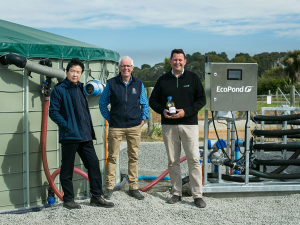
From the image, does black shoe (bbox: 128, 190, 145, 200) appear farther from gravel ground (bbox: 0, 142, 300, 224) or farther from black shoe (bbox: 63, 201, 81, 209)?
black shoe (bbox: 63, 201, 81, 209)

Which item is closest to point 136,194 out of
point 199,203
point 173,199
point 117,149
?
point 173,199

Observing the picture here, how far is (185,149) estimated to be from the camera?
5.00m

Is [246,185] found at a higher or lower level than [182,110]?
lower

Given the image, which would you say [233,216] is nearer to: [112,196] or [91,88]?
[112,196]

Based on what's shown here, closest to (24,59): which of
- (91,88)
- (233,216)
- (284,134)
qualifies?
(91,88)

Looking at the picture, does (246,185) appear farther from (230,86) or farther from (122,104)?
(122,104)

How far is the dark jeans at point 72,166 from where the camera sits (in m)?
4.72

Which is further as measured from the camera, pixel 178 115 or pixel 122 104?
pixel 122 104

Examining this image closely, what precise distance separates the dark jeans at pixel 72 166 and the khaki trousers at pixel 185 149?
0.88 metres

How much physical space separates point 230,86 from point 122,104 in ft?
4.45

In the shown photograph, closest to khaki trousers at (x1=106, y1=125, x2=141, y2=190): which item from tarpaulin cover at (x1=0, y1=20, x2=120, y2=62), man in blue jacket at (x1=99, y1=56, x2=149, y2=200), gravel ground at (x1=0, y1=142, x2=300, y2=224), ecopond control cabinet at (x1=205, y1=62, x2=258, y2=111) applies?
man in blue jacket at (x1=99, y1=56, x2=149, y2=200)

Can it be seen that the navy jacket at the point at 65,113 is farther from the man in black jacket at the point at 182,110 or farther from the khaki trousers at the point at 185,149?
the khaki trousers at the point at 185,149

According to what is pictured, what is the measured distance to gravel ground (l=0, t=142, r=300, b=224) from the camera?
14.9 feet

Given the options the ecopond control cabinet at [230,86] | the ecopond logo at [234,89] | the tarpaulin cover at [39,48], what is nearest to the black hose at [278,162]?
the ecopond control cabinet at [230,86]
